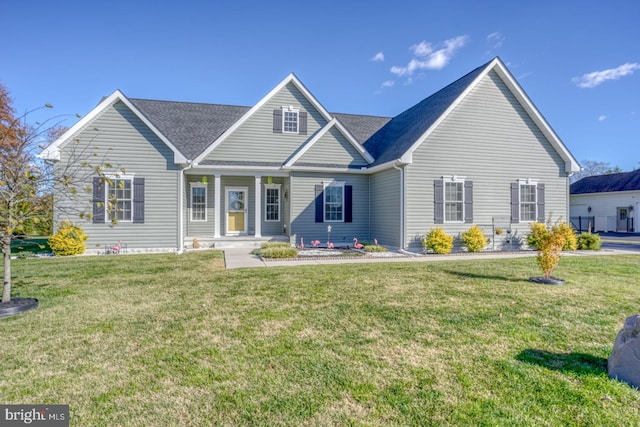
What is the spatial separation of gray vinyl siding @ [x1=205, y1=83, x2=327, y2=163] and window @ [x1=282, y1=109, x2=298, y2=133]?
25 centimetres

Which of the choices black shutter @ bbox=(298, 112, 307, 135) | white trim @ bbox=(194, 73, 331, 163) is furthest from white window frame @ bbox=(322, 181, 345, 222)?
white trim @ bbox=(194, 73, 331, 163)

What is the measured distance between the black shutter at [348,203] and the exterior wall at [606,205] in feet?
83.1

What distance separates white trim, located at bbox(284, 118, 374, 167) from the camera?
13781 mm

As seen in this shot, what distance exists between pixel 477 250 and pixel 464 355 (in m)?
10.0

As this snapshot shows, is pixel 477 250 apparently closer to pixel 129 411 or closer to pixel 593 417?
pixel 593 417

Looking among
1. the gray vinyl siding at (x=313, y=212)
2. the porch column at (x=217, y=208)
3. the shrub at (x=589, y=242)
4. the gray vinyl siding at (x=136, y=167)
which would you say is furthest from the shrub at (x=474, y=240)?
the gray vinyl siding at (x=136, y=167)

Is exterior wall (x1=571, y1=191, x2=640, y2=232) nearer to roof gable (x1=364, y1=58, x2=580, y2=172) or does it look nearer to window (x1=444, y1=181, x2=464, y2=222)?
roof gable (x1=364, y1=58, x2=580, y2=172)

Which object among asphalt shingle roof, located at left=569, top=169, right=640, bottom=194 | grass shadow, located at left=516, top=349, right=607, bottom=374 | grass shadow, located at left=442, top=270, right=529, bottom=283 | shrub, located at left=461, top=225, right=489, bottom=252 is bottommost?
grass shadow, located at left=516, top=349, right=607, bottom=374

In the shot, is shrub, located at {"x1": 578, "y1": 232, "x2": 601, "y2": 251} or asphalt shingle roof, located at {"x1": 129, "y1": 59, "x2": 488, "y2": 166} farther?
shrub, located at {"x1": 578, "y1": 232, "x2": 601, "y2": 251}

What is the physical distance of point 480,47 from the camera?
1669 cm

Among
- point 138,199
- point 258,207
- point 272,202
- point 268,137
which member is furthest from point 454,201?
point 138,199

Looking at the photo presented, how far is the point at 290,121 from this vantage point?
582 inches

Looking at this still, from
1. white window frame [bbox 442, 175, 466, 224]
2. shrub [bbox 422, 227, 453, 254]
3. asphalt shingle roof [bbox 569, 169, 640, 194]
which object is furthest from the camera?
asphalt shingle roof [bbox 569, 169, 640, 194]

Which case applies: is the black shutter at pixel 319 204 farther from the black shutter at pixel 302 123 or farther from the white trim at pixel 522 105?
the white trim at pixel 522 105
